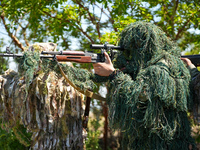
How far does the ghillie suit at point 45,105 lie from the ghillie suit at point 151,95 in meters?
0.62

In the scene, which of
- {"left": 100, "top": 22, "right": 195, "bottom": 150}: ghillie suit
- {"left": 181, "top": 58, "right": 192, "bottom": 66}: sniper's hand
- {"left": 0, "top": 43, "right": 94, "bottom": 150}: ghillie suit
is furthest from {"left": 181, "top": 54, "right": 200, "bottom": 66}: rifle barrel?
{"left": 0, "top": 43, "right": 94, "bottom": 150}: ghillie suit

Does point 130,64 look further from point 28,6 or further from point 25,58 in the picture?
point 28,6

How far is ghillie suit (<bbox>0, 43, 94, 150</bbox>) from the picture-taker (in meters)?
3.30

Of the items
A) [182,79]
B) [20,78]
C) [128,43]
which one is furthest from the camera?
[20,78]

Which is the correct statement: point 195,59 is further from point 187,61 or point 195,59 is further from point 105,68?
point 105,68

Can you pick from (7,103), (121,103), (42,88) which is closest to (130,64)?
(121,103)

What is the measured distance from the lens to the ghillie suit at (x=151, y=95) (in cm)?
276

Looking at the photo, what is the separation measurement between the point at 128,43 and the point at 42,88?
1.24m

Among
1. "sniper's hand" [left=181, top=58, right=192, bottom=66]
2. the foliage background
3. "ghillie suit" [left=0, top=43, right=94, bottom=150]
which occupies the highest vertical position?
the foliage background

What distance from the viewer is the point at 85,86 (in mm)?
3213

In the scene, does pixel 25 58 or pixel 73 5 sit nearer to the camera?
pixel 25 58

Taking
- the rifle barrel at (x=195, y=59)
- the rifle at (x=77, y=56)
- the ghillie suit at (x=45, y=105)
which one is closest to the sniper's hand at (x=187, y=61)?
the rifle barrel at (x=195, y=59)

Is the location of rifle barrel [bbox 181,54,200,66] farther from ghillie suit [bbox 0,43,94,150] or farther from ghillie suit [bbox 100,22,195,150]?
ghillie suit [bbox 0,43,94,150]

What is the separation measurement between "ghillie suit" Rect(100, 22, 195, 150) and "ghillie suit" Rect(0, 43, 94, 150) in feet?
2.05
